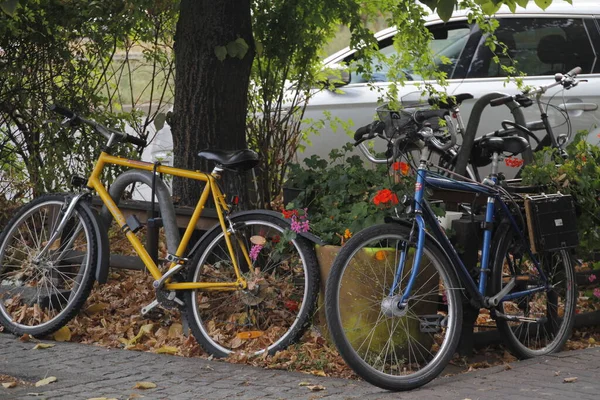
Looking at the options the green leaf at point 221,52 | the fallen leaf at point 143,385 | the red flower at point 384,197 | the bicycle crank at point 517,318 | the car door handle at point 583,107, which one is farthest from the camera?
the car door handle at point 583,107

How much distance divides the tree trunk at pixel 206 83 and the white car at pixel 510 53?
2.23 metres

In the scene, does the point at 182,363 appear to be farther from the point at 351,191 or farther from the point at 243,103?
the point at 243,103

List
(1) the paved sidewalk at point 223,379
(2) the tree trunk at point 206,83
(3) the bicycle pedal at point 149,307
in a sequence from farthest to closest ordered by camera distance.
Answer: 1. (2) the tree trunk at point 206,83
2. (3) the bicycle pedal at point 149,307
3. (1) the paved sidewalk at point 223,379

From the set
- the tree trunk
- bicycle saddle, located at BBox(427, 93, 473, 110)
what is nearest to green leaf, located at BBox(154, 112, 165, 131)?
the tree trunk

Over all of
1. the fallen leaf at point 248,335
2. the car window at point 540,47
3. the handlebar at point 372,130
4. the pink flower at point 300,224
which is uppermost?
the car window at point 540,47

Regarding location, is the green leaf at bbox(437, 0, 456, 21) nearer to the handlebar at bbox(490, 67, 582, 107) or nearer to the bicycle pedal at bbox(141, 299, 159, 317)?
the bicycle pedal at bbox(141, 299, 159, 317)

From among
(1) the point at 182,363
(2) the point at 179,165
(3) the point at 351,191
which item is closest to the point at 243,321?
(1) the point at 182,363

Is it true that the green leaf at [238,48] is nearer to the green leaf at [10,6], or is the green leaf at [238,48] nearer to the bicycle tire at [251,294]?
the bicycle tire at [251,294]

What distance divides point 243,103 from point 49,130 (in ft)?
5.94

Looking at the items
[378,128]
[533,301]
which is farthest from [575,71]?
[533,301]

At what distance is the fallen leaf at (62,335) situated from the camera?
693 cm

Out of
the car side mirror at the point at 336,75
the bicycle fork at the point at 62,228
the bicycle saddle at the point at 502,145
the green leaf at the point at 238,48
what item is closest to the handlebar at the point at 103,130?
the bicycle fork at the point at 62,228

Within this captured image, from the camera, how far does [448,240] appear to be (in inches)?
240

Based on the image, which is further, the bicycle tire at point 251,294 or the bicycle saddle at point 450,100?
the bicycle saddle at point 450,100
